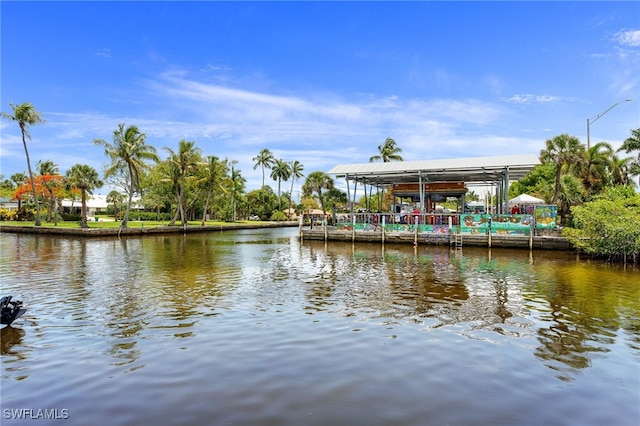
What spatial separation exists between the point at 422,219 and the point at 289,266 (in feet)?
55.7

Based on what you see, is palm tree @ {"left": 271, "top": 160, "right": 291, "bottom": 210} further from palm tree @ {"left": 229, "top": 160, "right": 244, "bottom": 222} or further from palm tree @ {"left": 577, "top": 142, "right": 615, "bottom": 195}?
palm tree @ {"left": 577, "top": 142, "right": 615, "bottom": 195}

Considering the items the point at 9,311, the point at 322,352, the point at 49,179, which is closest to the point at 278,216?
the point at 49,179

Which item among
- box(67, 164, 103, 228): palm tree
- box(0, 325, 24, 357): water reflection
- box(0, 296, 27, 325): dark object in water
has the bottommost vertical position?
box(0, 325, 24, 357): water reflection

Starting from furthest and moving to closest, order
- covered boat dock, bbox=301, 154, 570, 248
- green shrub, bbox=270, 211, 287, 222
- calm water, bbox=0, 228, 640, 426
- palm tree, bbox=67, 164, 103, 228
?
green shrub, bbox=270, 211, 287, 222, palm tree, bbox=67, 164, 103, 228, covered boat dock, bbox=301, 154, 570, 248, calm water, bbox=0, 228, 640, 426

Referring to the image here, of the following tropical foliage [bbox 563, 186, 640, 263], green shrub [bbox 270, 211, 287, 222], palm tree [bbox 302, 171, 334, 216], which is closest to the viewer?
tropical foliage [bbox 563, 186, 640, 263]

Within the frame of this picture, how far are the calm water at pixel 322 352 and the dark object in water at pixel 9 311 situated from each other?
22 centimetres

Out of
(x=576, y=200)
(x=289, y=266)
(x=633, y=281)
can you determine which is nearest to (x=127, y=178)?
(x=289, y=266)

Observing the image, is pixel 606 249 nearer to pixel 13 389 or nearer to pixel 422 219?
pixel 422 219

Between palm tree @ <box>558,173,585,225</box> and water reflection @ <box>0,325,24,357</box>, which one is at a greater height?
palm tree @ <box>558,173,585,225</box>

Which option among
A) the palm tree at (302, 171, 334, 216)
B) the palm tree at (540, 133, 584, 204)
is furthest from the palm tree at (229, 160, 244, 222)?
the palm tree at (540, 133, 584, 204)

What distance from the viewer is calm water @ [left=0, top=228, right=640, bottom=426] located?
5.51 meters

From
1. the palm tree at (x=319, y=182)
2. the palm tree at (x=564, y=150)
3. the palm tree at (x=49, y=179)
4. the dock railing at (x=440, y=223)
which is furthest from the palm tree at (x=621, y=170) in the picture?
the palm tree at (x=49, y=179)

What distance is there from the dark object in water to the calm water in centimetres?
22

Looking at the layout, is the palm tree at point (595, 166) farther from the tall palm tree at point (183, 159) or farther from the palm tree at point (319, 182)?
the tall palm tree at point (183, 159)
